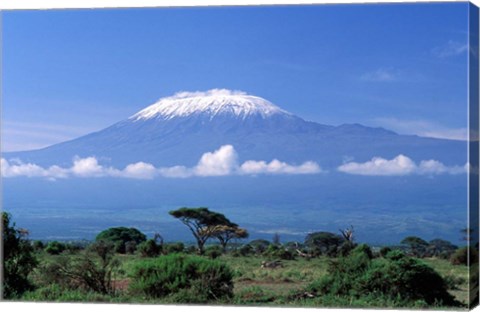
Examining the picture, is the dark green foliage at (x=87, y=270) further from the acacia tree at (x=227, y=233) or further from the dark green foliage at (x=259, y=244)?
the dark green foliage at (x=259, y=244)

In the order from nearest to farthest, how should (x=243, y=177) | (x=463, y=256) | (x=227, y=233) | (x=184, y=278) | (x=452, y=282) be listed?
(x=463, y=256), (x=452, y=282), (x=184, y=278), (x=243, y=177), (x=227, y=233)

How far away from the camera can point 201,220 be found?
1825 cm

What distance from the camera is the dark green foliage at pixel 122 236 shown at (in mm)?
18469

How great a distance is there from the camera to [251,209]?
18.1 m

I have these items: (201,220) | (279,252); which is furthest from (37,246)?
(279,252)

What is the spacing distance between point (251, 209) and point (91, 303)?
2.69 meters

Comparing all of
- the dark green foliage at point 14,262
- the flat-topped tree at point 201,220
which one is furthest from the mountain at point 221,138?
the dark green foliage at point 14,262

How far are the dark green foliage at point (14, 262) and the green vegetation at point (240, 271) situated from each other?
1cm

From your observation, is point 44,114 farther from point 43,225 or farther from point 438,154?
point 438,154

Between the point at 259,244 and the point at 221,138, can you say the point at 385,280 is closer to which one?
the point at 259,244

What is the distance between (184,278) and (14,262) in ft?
8.84

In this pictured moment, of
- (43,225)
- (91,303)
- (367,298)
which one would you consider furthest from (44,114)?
(367,298)

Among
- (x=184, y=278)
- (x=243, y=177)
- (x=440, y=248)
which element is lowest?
(x=184, y=278)

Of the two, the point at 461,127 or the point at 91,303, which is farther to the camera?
the point at 91,303
